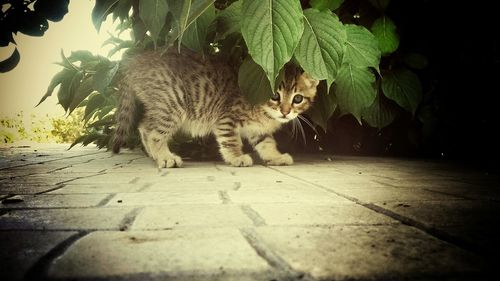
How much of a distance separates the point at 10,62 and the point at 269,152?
2.26 metres

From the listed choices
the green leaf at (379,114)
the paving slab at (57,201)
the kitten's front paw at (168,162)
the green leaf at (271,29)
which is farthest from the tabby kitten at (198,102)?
the green leaf at (271,29)

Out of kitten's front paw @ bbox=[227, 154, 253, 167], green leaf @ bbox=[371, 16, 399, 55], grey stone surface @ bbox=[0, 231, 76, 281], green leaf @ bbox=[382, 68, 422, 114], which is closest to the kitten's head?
kitten's front paw @ bbox=[227, 154, 253, 167]

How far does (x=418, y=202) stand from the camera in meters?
1.45

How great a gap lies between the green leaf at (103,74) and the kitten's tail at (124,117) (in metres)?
0.53

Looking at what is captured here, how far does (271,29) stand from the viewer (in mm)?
1126

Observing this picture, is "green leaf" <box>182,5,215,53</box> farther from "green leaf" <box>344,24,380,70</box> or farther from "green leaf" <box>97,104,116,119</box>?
"green leaf" <box>97,104,116,119</box>

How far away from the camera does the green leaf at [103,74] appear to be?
2688 mm

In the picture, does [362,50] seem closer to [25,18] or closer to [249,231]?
[249,231]

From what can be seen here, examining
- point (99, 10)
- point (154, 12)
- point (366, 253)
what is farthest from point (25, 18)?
point (366, 253)

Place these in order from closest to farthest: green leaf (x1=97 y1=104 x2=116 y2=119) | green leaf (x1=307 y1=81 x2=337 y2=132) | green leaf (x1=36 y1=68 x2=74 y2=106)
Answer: green leaf (x1=307 y1=81 x2=337 y2=132)
green leaf (x1=36 y1=68 x2=74 y2=106)
green leaf (x1=97 y1=104 x2=116 y2=119)

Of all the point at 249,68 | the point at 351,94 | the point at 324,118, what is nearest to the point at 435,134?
the point at 324,118

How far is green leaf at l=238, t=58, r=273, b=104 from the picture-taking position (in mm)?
1967

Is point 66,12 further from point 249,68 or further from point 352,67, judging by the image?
point 352,67

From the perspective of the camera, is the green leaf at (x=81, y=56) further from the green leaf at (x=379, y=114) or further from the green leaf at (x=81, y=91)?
the green leaf at (x=379, y=114)
